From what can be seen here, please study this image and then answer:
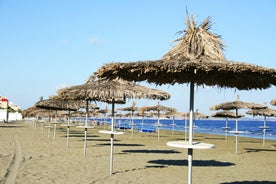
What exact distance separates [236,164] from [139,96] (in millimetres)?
4601

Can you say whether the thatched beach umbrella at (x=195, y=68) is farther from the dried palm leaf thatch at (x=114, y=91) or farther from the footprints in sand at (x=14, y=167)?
the footprints in sand at (x=14, y=167)

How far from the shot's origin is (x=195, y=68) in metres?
4.33

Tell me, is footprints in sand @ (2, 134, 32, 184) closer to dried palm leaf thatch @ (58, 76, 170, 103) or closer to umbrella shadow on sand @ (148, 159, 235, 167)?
dried palm leaf thatch @ (58, 76, 170, 103)

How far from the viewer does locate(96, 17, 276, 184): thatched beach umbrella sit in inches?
171

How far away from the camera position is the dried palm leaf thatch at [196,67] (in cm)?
433

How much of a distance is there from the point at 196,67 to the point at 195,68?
0.11 feet

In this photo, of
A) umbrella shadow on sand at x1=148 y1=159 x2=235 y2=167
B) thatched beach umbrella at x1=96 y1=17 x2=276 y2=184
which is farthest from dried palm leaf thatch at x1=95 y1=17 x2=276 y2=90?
umbrella shadow on sand at x1=148 y1=159 x2=235 y2=167

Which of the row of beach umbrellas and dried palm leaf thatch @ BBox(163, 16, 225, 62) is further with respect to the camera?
dried palm leaf thatch @ BBox(163, 16, 225, 62)

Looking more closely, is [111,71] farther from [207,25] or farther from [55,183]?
[55,183]

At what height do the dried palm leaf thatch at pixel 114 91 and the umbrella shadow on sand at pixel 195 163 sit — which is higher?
the dried palm leaf thatch at pixel 114 91

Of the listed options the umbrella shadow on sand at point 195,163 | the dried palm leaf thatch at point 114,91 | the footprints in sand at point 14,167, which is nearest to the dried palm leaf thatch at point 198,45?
the dried palm leaf thatch at point 114,91

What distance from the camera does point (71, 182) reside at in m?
7.06

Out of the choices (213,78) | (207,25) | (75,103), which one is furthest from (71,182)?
(75,103)

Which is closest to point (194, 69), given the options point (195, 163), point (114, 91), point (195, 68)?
point (195, 68)
